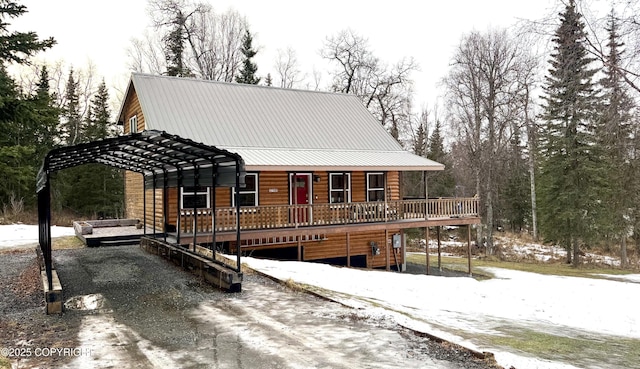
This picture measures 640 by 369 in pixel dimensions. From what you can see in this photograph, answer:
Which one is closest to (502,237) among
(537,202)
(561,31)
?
(537,202)

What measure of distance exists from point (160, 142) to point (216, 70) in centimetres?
3017

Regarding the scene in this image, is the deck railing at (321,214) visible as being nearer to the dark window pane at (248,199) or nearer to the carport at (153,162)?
the dark window pane at (248,199)

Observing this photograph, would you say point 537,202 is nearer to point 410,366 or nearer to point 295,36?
point 295,36

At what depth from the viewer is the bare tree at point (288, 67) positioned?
39688 mm

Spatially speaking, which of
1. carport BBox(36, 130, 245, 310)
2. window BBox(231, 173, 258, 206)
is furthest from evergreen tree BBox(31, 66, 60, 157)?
window BBox(231, 173, 258, 206)

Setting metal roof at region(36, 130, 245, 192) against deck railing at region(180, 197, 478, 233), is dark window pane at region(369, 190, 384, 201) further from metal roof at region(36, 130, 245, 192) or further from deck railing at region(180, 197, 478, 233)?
metal roof at region(36, 130, 245, 192)

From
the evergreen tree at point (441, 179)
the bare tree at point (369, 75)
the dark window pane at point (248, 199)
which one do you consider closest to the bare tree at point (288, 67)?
the bare tree at point (369, 75)

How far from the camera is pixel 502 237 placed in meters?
36.3

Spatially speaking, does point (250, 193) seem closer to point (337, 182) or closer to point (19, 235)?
point (337, 182)

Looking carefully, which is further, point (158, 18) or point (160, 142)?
point (158, 18)

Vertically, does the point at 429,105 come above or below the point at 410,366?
above

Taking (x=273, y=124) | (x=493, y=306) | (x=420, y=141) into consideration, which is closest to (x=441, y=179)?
(x=420, y=141)

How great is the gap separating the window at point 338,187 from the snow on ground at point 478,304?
6.19m

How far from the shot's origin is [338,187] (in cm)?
1883
